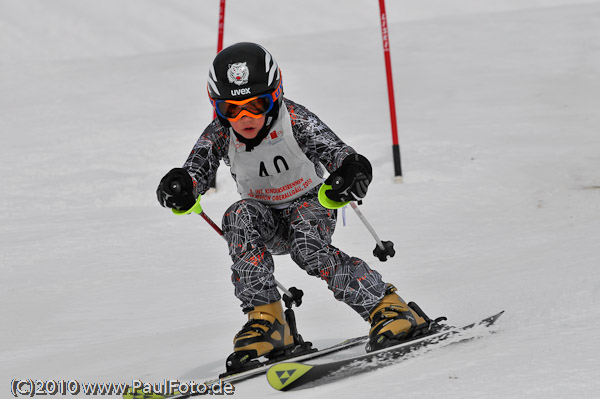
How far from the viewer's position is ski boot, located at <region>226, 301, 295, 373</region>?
337 cm

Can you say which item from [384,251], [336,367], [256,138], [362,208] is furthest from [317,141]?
[362,208]

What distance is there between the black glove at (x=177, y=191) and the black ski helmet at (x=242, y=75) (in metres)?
0.39

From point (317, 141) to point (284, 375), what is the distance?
1.15 metres

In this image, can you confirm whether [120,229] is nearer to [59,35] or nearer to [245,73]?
[245,73]

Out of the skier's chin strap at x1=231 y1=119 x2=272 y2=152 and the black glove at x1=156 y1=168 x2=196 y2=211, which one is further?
the skier's chin strap at x1=231 y1=119 x2=272 y2=152

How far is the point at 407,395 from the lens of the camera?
243cm

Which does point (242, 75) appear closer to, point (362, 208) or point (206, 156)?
point (206, 156)

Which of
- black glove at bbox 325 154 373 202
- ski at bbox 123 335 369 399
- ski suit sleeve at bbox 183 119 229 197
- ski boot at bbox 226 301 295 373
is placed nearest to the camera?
ski at bbox 123 335 369 399

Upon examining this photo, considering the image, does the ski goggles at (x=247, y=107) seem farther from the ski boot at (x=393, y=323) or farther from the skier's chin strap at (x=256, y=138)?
the ski boot at (x=393, y=323)

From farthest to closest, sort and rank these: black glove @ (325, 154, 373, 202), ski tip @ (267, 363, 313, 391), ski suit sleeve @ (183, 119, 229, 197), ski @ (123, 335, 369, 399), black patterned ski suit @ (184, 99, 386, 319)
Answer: ski suit sleeve @ (183, 119, 229, 197), black patterned ski suit @ (184, 99, 386, 319), black glove @ (325, 154, 373, 202), ski @ (123, 335, 369, 399), ski tip @ (267, 363, 313, 391)

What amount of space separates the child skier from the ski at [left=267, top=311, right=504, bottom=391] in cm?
15

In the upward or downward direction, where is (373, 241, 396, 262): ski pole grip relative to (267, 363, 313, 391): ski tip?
upward

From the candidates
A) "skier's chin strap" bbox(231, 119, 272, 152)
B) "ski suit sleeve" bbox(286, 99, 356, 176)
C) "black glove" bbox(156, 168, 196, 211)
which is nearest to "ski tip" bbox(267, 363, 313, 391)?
"black glove" bbox(156, 168, 196, 211)

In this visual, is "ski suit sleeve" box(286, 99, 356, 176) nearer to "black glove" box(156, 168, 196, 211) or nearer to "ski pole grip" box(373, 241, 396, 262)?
"ski pole grip" box(373, 241, 396, 262)
